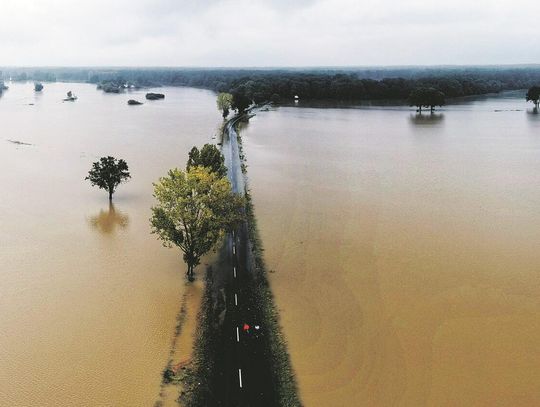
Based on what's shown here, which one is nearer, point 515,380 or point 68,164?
point 515,380

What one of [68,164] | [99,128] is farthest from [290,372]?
[99,128]

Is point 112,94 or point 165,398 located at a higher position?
point 112,94

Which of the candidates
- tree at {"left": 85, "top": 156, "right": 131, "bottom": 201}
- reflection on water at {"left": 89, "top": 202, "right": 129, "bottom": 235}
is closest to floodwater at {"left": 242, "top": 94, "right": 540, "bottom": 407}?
reflection on water at {"left": 89, "top": 202, "right": 129, "bottom": 235}

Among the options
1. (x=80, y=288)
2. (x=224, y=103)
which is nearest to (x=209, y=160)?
(x=80, y=288)

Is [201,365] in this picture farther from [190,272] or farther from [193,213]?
[193,213]

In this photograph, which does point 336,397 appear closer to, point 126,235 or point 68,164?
point 126,235

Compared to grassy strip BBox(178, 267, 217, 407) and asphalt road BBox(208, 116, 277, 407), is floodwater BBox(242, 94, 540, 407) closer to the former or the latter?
asphalt road BBox(208, 116, 277, 407)

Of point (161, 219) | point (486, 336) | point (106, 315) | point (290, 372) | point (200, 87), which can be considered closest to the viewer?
point (290, 372)

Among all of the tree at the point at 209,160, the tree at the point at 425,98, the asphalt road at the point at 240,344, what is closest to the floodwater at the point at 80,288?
the asphalt road at the point at 240,344

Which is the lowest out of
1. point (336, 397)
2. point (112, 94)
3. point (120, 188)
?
point (336, 397)
